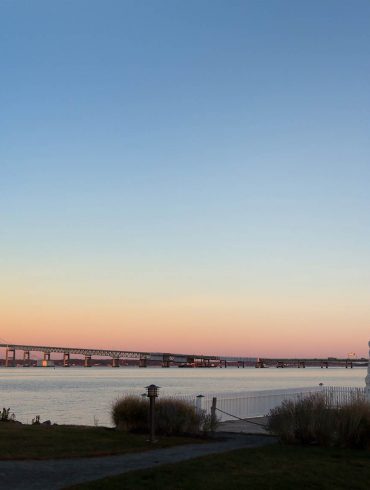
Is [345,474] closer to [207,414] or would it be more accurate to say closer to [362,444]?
[362,444]

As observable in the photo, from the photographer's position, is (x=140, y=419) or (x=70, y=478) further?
(x=140, y=419)

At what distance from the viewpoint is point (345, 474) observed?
46.4 feet

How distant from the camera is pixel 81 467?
14445mm

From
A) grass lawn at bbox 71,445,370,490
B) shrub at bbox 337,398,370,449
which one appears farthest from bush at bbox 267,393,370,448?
grass lawn at bbox 71,445,370,490

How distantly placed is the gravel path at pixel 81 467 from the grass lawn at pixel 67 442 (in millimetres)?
697

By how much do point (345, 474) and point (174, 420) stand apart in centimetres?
822

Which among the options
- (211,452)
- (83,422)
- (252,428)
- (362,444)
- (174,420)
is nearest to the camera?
(211,452)

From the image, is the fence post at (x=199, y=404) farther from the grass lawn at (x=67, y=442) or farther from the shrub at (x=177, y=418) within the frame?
the grass lawn at (x=67, y=442)

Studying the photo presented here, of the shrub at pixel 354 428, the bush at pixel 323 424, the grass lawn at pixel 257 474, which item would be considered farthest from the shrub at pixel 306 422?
the grass lawn at pixel 257 474

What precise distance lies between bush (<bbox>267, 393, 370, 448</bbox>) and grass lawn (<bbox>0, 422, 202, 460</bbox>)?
2714 mm

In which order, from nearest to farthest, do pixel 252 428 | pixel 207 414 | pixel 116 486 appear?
pixel 116 486 < pixel 207 414 < pixel 252 428

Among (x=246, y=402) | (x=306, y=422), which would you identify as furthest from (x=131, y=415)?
(x=246, y=402)

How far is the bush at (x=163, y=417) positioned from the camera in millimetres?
21422

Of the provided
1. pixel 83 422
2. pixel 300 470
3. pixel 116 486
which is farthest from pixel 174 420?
pixel 83 422
